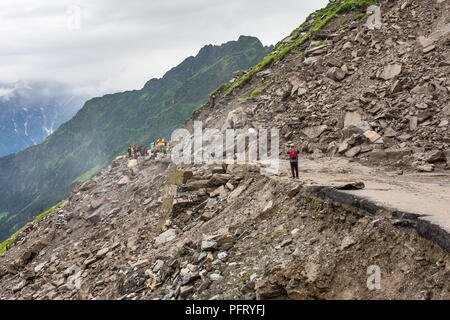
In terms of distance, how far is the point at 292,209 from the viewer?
12.3 metres

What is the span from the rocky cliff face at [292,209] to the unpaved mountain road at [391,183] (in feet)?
1.82

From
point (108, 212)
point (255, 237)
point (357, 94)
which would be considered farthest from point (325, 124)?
point (108, 212)

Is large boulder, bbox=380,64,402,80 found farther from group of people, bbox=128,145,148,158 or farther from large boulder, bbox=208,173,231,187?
group of people, bbox=128,145,148,158

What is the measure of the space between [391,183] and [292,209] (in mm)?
5566

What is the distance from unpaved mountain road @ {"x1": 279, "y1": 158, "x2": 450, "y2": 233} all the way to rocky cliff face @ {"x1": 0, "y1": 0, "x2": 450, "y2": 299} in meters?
0.55

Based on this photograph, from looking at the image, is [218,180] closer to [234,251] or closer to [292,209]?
[292,209]

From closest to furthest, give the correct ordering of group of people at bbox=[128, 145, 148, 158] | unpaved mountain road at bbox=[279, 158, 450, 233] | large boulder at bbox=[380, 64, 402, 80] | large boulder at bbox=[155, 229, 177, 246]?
unpaved mountain road at bbox=[279, 158, 450, 233] < large boulder at bbox=[155, 229, 177, 246] < large boulder at bbox=[380, 64, 402, 80] < group of people at bbox=[128, 145, 148, 158]

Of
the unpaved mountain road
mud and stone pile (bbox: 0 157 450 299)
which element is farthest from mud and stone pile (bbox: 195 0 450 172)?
mud and stone pile (bbox: 0 157 450 299)

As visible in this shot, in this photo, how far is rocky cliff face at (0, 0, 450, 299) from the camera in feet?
27.2

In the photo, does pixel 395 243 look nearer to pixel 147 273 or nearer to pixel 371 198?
pixel 371 198

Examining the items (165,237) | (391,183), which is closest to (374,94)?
(391,183)

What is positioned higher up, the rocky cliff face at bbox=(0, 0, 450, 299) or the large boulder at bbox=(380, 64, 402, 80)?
the large boulder at bbox=(380, 64, 402, 80)

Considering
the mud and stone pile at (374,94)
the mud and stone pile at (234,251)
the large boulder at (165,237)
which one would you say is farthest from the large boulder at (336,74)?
the large boulder at (165,237)

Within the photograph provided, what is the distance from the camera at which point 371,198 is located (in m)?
9.44
